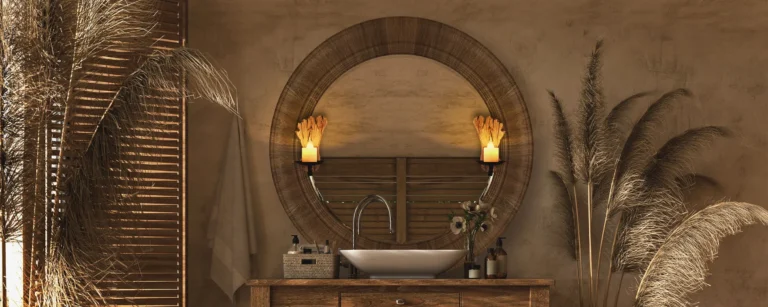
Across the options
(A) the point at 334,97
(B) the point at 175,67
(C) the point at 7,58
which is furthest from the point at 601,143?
(C) the point at 7,58

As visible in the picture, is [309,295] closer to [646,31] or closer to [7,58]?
[7,58]

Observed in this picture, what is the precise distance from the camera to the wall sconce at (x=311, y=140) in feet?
16.3

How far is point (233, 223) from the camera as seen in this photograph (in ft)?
16.0

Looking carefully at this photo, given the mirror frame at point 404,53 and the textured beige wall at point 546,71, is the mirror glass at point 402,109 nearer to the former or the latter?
the mirror frame at point 404,53

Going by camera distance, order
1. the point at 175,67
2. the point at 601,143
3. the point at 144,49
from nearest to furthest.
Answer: the point at 175,67, the point at 144,49, the point at 601,143

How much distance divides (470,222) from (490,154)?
1.37 ft

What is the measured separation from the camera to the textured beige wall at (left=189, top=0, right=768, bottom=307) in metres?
5.02

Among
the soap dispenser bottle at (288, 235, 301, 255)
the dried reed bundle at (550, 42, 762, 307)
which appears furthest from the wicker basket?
the dried reed bundle at (550, 42, 762, 307)

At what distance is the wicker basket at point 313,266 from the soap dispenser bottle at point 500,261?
0.85 m

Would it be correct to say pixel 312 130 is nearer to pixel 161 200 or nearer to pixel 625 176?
pixel 161 200

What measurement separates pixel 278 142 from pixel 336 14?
787mm

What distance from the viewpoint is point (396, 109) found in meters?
5.03

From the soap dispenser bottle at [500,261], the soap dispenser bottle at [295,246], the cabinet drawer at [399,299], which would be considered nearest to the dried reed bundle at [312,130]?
the soap dispenser bottle at [295,246]

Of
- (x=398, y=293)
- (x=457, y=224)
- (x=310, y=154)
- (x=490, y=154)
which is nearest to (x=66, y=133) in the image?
(x=310, y=154)
